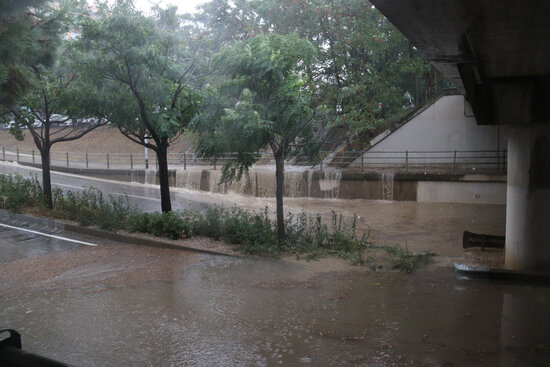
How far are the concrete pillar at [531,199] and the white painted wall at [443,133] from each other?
12529 mm

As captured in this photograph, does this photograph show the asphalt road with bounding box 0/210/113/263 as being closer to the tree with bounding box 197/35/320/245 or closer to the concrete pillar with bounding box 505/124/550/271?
the tree with bounding box 197/35/320/245

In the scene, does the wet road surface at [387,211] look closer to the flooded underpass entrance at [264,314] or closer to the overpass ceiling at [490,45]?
the flooded underpass entrance at [264,314]

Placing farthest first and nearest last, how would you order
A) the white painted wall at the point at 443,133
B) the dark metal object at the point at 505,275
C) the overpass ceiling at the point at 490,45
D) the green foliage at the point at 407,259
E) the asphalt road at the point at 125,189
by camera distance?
the white painted wall at the point at 443,133, the asphalt road at the point at 125,189, the green foliage at the point at 407,259, the dark metal object at the point at 505,275, the overpass ceiling at the point at 490,45

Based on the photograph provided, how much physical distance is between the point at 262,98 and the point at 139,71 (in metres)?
3.25

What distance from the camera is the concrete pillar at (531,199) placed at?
9633 millimetres

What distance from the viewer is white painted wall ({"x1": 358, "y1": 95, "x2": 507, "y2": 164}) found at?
73.4ft

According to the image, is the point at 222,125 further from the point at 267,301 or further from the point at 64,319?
the point at 64,319

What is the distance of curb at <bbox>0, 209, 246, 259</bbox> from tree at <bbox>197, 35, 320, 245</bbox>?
2191mm

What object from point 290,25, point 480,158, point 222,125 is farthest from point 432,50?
point 290,25

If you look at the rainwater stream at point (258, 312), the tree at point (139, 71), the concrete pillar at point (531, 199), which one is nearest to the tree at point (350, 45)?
the tree at point (139, 71)

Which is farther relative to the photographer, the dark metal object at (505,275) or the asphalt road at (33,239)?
the asphalt road at (33,239)

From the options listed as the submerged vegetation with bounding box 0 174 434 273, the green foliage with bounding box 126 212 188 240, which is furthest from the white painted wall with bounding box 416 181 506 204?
the green foliage with bounding box 126 212 188 240

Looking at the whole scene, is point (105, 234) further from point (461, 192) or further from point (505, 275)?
point (461, 192)

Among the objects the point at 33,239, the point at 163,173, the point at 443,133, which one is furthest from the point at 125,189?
the point at 443,133
